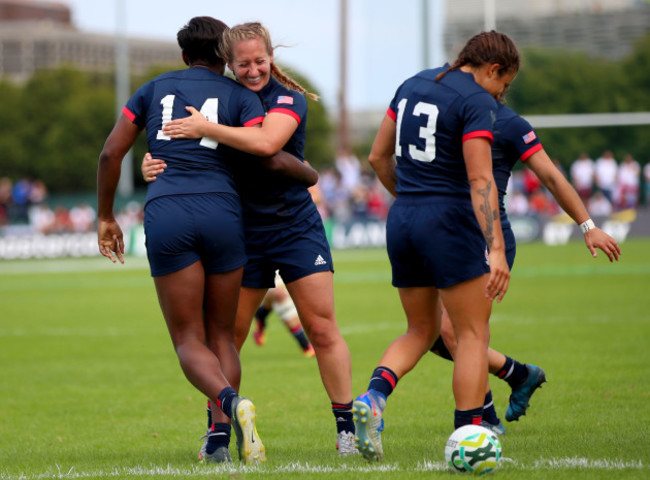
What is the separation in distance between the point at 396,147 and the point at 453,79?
476 millimetres

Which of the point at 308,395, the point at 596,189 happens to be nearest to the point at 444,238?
the point at 308,395

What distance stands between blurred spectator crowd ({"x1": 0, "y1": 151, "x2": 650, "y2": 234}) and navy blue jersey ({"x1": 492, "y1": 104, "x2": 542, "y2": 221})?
2252 centimetres

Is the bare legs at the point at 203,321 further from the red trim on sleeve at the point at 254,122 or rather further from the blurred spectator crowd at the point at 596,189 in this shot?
the blurred spectator crowd at the point at 596,189

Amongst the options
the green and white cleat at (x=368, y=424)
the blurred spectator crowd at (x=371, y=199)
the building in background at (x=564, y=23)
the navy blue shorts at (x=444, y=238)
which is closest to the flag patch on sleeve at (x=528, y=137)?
the navy blue shorts at (x=444, y=238)

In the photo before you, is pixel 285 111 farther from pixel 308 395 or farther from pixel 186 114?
pixel 308 395

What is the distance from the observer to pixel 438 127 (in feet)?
16.2

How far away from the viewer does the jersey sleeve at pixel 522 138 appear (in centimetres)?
526

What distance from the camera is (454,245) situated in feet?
16.3

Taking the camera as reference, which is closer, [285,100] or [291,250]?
[285,100]

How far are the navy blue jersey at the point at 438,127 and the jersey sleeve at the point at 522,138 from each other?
0.43 m

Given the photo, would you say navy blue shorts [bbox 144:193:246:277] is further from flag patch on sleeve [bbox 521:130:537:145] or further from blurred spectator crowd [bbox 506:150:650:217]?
blurred spectator crowd [bbox 506:150:650:217]

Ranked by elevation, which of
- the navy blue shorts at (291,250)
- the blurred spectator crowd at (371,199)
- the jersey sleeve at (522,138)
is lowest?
the blurred spectator crowd at (371,199)

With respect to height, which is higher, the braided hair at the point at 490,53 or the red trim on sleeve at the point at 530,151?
the braided hair at the point at 490,53

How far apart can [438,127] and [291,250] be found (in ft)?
3.56
